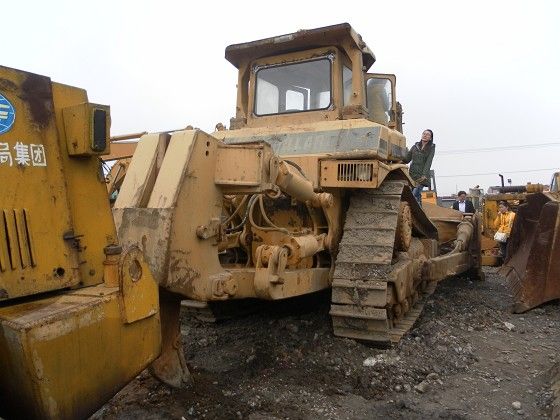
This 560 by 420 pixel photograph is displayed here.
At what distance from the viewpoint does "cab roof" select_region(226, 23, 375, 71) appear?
5102mm

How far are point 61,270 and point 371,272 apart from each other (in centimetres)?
266

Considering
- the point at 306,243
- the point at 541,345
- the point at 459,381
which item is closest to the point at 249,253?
the point at 306,243

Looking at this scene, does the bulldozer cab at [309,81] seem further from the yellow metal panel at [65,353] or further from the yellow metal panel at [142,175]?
the yellow metal panel at [65,353]

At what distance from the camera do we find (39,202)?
224 centimetres

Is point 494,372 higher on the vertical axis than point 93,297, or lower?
lower

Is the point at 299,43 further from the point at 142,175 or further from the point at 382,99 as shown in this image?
the point at 142,175

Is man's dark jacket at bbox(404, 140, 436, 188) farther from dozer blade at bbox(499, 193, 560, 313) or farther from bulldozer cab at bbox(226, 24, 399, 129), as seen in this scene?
dozer blade at bbox(499, 193, 560, 313)

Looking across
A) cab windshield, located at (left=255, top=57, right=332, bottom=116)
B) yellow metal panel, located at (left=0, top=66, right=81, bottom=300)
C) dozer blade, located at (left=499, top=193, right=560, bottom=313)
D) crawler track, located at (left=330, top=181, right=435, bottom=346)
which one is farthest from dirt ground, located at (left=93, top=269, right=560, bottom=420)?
cab windshield, located at (left=255, top=57, right=332, bottom=116)

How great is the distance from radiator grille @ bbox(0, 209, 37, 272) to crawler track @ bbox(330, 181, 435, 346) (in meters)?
2.66

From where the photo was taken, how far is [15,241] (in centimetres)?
214

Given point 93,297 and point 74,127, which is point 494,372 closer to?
point 93,297

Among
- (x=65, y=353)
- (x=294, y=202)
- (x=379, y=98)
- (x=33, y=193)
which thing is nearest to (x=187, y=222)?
(x=33, y=193)

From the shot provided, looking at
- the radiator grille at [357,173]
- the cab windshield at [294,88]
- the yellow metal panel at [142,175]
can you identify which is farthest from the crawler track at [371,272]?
the yellow metal panel at [142,175]

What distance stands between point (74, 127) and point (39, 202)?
39 cm
